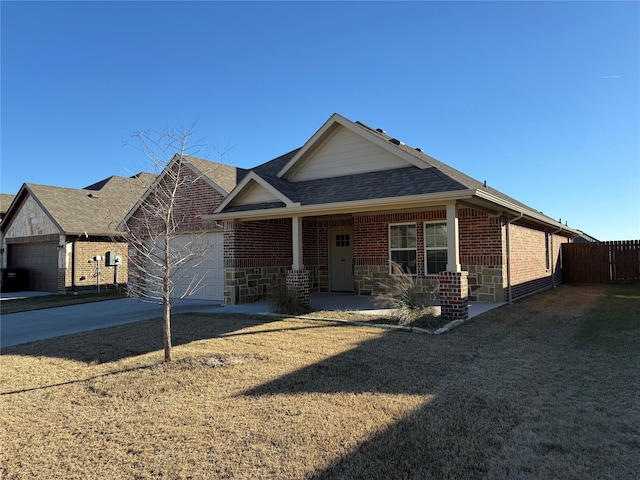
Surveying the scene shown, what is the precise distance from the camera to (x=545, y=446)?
3.34 m

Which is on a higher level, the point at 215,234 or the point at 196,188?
the point at 196,188

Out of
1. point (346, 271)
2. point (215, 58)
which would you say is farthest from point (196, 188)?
point (346, 271)

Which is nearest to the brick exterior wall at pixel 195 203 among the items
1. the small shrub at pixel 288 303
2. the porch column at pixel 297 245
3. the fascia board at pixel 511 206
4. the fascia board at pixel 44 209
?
the porch column at pixel 297 245

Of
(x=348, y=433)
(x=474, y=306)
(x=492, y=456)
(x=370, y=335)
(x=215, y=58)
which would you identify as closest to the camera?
(x=492, y=456)

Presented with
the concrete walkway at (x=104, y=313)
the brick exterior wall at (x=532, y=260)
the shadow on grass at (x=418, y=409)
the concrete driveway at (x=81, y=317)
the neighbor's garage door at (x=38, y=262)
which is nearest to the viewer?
the shadow on grass at (x=418, y=409)

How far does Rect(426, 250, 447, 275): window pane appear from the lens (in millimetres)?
12484

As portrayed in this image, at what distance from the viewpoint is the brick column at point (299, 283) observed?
10797 millimetres

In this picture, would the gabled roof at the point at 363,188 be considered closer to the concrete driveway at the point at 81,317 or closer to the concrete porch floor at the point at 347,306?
the concrete porch floor at the point at 347,306

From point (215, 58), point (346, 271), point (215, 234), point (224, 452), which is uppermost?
point (215, 58)

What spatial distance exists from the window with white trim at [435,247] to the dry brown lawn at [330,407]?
5062 millimetres

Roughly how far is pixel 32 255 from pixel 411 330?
68.6 ft

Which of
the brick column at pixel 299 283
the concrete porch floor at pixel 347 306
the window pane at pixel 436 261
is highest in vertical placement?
the window pane at pixel 436 261

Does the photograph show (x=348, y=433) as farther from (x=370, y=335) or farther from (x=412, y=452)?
(x=370, y=335)

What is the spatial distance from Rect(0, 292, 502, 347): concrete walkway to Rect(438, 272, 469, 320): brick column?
0.94 metres
